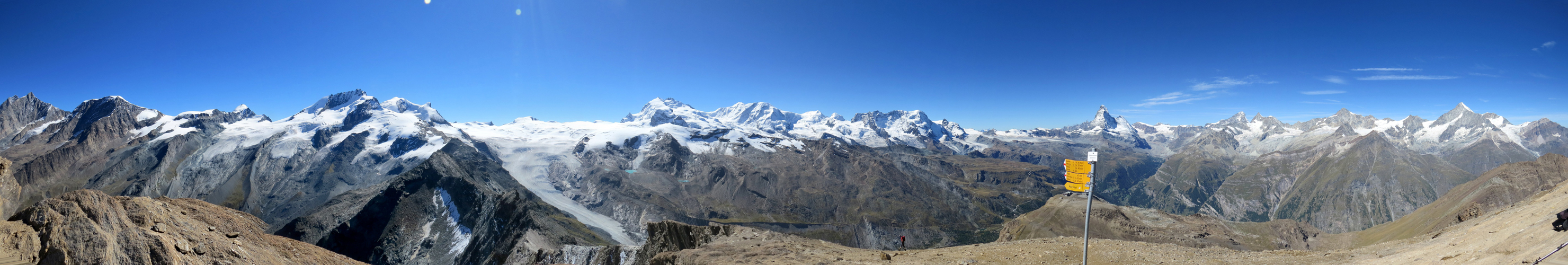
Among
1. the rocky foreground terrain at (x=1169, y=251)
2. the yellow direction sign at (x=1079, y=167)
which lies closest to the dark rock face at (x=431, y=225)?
the rocky foreground terrain at (x=1169, y=251)

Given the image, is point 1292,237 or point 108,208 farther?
point 1292,237

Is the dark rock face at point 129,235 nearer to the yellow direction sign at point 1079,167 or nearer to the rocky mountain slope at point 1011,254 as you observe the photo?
the rocky mountain slope at point 1011,254

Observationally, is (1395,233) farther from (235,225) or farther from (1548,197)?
(235,225)

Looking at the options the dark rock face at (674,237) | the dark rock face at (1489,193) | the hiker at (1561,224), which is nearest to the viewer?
the hiker at (1561,224)

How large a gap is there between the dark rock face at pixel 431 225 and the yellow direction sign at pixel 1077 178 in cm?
9832

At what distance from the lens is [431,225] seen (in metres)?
133

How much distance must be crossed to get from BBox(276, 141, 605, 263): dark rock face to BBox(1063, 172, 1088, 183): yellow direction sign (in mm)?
98317

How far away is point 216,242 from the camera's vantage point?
19969 millimetres

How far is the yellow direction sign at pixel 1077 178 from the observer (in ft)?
61.4

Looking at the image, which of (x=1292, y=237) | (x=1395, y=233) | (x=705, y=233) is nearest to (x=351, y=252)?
(x=705, y=233)

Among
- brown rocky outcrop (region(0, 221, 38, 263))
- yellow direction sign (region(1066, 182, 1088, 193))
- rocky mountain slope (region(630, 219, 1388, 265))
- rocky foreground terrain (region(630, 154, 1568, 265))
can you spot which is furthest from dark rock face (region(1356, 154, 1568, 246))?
brown rocky outcrop (region(0, 221, 38, 263))

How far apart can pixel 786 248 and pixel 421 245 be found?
5042 inches

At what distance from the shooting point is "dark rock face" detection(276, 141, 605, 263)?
115 m

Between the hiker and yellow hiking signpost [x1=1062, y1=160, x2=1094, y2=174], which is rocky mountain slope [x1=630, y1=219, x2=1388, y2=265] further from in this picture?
yellow hiking signpost [x1=1062, y1=160, x2=1094, y2=174]
